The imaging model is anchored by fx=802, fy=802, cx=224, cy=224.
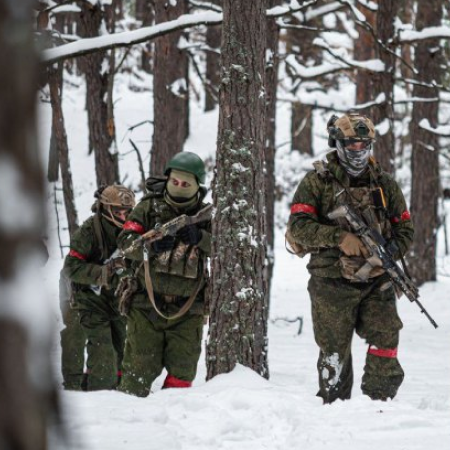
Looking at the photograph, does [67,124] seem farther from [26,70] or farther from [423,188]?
[26,70]

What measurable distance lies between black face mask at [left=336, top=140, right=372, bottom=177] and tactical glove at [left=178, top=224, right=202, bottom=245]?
111cm

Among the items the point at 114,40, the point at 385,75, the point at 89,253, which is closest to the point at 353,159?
the point at 89,253

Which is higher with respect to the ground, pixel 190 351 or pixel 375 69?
pixel 375 69

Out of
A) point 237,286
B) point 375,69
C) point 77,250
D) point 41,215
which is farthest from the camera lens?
point 375,69

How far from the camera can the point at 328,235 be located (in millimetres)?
5285

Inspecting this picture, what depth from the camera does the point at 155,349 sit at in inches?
223

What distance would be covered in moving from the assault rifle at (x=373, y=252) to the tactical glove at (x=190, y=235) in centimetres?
95

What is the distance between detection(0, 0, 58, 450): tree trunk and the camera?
104 cm

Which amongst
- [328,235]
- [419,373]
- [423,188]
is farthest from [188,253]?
[423,188]

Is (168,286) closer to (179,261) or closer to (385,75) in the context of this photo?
(179,261)

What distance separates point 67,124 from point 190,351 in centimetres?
2312

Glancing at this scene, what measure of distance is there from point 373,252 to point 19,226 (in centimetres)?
436

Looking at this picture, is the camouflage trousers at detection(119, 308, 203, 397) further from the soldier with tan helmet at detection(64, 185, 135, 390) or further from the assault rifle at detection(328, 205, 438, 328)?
the assault rifle at detection(328, 205, 438, 328)

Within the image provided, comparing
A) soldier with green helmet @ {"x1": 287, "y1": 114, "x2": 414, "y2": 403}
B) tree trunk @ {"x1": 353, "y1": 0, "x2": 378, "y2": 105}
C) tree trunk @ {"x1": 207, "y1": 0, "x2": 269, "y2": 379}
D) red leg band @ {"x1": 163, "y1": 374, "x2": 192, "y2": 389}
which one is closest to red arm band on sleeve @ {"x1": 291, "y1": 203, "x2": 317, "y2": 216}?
soldier with green helmet @ {"x1": 287, "y1": 114, "x2": 414, "y2": 403}
